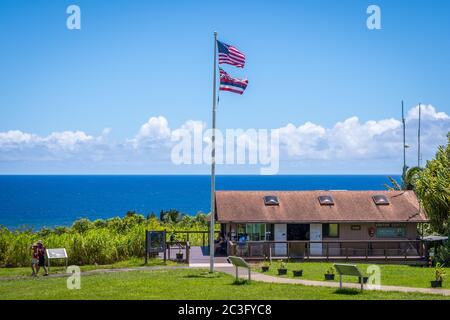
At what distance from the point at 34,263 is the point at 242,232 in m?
14.0

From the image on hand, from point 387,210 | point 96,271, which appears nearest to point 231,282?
point 96,271

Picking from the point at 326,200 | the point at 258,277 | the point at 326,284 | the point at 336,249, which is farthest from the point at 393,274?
Answer: the point at 326,200

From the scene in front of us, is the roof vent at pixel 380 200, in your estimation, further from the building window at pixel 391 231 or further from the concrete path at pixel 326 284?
the concrete path at pixel 326 284

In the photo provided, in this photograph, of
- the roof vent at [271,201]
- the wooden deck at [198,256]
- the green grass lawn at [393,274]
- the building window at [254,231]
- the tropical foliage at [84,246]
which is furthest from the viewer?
the roof vent at [271,201]

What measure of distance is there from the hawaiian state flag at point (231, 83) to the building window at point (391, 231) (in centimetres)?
1703

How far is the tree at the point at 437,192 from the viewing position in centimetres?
3722

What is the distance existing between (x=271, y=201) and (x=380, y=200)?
731cm

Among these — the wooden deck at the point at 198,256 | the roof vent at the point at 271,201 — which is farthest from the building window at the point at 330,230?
the wooden deck at the point at 198,256

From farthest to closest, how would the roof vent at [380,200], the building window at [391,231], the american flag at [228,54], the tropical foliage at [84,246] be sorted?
the roof vent at [380,200]
the building window at [391,231]
the tropical foliage at [84,246]
the american flag at [228,54]

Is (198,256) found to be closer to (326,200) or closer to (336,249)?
(336,249)

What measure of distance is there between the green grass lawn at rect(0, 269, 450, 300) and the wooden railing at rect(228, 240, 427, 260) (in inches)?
398

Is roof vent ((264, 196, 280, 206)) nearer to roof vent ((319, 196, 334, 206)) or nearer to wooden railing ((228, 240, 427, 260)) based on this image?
roof vent ((319, 196, 334, 206))

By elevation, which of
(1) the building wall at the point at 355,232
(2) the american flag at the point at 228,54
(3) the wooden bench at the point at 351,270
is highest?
(2) the american flag at the point at 228,54

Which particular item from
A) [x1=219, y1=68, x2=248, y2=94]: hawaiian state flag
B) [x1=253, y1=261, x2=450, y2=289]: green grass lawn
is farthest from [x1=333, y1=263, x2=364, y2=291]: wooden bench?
[x1=219, y1=68, x2=248, y2=94]: hawaiian state flag
